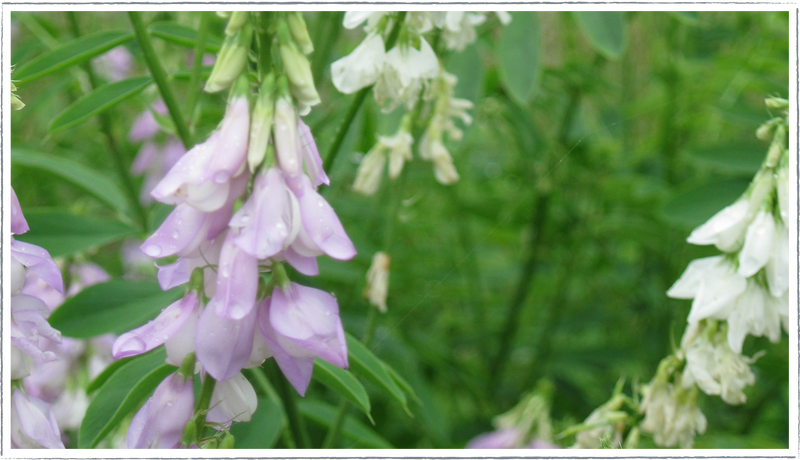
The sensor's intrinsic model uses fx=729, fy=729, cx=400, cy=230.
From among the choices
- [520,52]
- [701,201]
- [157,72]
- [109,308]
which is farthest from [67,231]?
[701,201]

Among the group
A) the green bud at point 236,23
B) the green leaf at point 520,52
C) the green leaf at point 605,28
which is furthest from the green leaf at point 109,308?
the green leaf at point 605,28

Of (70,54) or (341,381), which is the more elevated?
(70,54)

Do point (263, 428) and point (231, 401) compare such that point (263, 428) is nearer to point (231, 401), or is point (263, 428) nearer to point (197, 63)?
point (231, 401)

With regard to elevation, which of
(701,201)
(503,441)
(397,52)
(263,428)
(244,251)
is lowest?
(503,441)

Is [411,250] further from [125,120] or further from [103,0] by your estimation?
[103,0]

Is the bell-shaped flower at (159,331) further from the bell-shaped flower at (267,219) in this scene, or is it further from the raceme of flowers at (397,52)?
the raceme of flowers at (397,52)

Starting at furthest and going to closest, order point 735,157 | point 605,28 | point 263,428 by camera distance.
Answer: point 735,157 < point 605,28 < point 263,428

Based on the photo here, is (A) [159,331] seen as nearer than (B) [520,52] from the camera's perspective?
Yes

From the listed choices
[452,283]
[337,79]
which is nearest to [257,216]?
[337,79]
